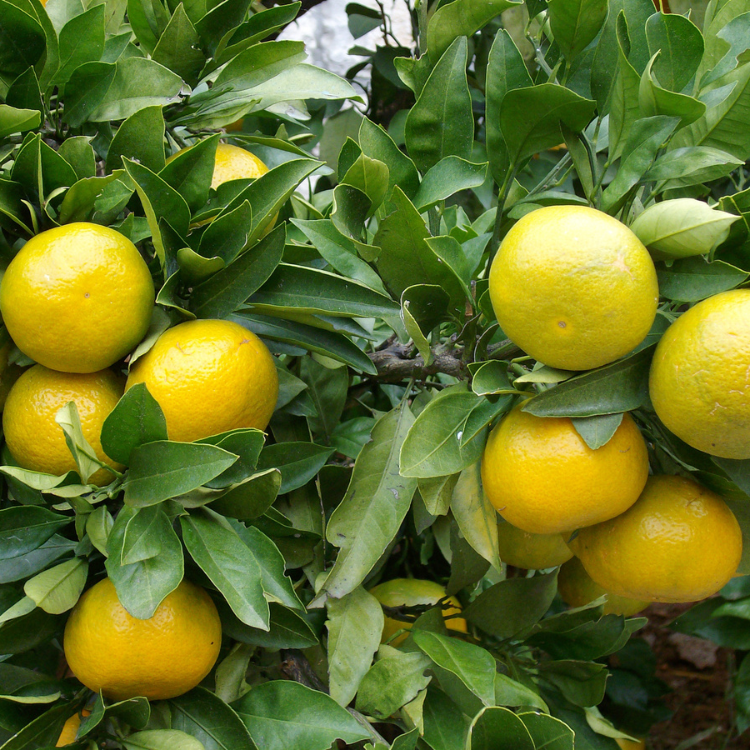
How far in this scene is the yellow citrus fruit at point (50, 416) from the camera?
2.31 ft

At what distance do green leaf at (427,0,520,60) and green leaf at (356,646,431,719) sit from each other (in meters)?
0.73

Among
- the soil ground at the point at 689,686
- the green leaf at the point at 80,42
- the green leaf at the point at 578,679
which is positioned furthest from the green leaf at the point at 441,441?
the soil ground at the point at 689,686

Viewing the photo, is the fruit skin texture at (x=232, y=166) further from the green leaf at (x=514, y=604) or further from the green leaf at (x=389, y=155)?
the green leaf at (x=514, y=604)

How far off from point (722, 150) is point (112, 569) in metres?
0.73

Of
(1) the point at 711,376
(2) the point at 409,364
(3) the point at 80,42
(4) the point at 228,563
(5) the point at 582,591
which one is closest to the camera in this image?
(1) the point at 711,376

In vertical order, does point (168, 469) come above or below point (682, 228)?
below

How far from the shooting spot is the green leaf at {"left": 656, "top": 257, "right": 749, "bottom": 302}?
61 centimetres

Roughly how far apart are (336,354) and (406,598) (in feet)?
1.46

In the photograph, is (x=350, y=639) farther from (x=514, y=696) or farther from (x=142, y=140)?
(x=142, y=140)

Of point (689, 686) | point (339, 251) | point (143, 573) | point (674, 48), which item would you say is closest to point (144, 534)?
point (143, 573)

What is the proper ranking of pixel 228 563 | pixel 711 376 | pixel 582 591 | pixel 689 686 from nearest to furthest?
pixel 711 376, pixel 228 563, pixel 582 591, pixel 689 686

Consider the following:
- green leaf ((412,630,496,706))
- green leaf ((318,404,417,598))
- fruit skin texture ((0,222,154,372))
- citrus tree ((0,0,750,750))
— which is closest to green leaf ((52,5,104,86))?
citrus tree ((0,0,750,750))

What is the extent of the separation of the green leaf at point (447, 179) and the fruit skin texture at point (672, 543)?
0.38 meters

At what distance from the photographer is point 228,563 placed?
675 mm
